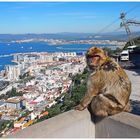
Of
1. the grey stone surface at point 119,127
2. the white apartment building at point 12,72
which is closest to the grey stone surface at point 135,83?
the grey stone surface at point 119,127

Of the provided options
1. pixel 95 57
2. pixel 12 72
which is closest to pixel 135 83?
pixel 95 57

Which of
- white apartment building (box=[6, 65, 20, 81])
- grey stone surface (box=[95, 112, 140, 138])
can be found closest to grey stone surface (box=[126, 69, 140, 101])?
grey stone surface (box=[95, 112, 140, 138])

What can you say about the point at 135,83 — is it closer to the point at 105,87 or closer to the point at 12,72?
the point at 105,87

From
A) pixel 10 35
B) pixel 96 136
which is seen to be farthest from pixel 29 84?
pixel 10 35

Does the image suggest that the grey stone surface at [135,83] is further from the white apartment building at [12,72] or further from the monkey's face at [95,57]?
the white apartment building at [12,72]

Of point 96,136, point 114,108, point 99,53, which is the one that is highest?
point 99,53

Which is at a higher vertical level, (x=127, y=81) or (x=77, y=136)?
(x=127, y=81)

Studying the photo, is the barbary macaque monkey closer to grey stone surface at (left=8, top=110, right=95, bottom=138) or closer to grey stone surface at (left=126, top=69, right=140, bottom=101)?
grey stone surface at (left=8, top=110, right=95, bottom=138)

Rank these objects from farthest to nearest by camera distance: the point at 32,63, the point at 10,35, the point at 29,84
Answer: the point at 10,35 < the point at 32,63 < the point at 29,84

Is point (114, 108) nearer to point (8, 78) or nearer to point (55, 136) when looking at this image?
point (55, 136)
